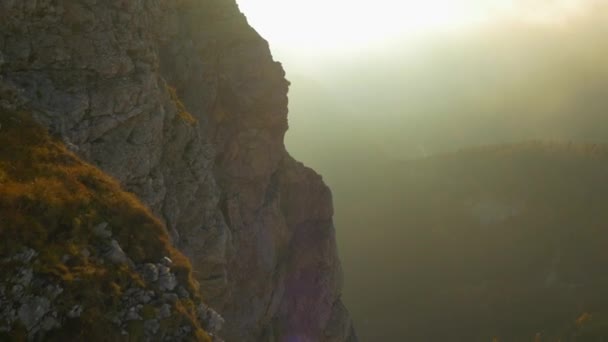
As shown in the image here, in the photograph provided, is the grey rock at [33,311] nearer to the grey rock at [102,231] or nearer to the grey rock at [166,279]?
the grey rock at [102,231]

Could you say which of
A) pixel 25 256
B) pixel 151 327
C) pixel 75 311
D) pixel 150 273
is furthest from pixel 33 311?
pixel 150 273

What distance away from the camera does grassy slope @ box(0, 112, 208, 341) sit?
1823cm

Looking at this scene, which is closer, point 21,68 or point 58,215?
point 58,215

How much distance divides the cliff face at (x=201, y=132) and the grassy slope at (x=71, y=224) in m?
3.10

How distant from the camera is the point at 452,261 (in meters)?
161

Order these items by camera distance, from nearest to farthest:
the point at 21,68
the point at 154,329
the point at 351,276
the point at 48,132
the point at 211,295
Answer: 1. the point at 154,329
2. the point at 48,132
3. the point at 21,68
4. the point at 211,295
5. the point at 351,276

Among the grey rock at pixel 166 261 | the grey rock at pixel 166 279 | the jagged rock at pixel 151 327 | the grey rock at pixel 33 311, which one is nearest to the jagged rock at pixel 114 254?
the grey rock at pixel 166 279

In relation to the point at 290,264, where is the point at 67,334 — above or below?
above

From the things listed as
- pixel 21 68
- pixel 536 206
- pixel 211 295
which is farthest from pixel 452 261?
pixel 21 68

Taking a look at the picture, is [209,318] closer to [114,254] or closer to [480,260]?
[114,254]

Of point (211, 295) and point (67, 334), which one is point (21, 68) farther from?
point (211, 295)

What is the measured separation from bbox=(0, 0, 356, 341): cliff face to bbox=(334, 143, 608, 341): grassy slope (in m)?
75.9

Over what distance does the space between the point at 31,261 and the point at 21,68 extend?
14383 millimetres

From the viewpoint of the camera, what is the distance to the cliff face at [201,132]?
96.6ft
